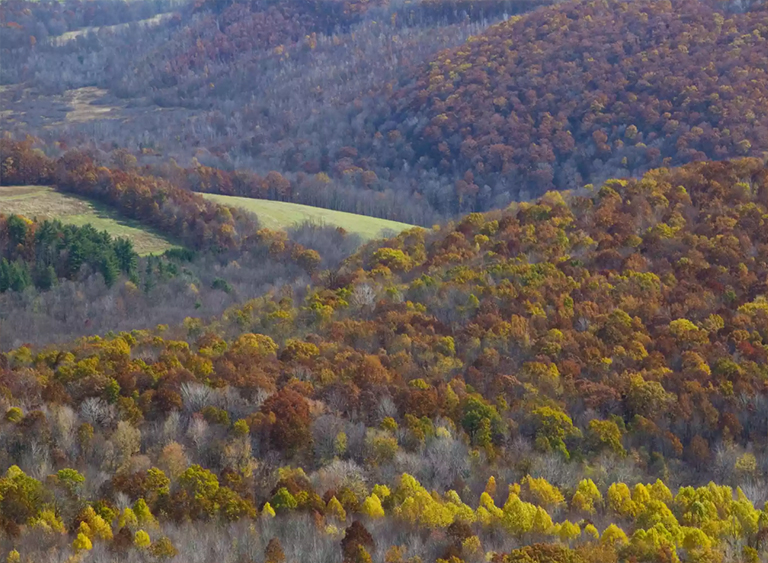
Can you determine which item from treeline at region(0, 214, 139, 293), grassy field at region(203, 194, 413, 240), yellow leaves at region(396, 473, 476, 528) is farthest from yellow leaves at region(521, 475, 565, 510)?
grassy field at region(203, 194, 413, 240)

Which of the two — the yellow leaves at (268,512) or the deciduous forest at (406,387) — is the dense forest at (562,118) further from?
the yellow leaves at (268,512)

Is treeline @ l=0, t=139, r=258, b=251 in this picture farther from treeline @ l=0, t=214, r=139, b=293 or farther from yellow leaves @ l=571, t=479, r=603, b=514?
yellow leaves @ l=571, t=479, r=603, b=514

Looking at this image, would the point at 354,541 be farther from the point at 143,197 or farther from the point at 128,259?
the point at 143,197

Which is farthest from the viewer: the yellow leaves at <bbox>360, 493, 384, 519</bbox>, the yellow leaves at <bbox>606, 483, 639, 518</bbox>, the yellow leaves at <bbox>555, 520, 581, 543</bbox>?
the yellow leaves at <bbox>606, 483, 639, 518</bbox>

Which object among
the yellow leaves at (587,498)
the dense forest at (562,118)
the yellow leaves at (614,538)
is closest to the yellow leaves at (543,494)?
the yellow leaves at (587,498)

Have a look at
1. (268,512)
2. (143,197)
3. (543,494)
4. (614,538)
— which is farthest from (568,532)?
(143,197)
